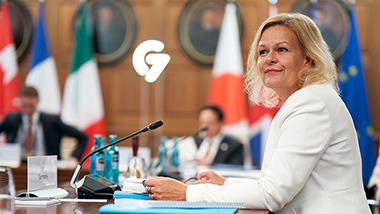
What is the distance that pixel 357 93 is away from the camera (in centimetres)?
498

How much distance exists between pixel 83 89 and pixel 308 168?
185 inches

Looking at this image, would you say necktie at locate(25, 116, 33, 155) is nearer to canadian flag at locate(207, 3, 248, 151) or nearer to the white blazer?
canadian flag at locate(207, 3, 248, 151)

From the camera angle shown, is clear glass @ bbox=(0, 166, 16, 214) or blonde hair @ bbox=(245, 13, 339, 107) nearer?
clear glass @ bbox=(0, 166, 16, 214)

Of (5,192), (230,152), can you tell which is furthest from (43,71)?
(5,192)

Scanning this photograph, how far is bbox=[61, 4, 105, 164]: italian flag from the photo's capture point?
566cm

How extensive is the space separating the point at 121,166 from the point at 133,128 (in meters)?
2.68

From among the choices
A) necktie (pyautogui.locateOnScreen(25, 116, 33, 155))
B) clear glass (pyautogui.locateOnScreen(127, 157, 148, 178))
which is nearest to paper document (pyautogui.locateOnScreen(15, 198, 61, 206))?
clear glass (pyautogui.locateOnScreen(127, 157, 148, 178))

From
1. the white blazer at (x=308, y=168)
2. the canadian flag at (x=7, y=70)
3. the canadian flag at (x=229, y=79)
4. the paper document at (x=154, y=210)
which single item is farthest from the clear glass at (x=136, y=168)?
the canadian flag at (x=7, y=70)

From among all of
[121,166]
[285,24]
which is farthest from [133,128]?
[285,24]

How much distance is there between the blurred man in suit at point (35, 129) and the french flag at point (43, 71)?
45 centimetres

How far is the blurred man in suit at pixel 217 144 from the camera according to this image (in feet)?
15.6

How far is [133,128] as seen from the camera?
589 cm

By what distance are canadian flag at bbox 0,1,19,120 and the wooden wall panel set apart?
1.86 ft

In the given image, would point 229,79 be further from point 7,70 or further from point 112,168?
point 112,168
